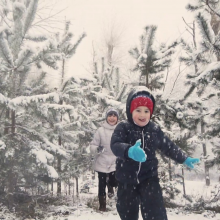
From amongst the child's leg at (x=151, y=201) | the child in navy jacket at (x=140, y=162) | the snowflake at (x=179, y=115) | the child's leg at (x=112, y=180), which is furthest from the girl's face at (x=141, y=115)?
the child's leg at (x=112, y=180)

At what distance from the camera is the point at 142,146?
2709mm

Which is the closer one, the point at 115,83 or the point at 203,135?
the point at 203,135

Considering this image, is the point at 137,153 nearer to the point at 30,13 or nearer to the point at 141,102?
the point at 141,102

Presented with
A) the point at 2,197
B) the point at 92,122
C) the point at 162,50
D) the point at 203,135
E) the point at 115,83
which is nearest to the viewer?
the point at 2,197

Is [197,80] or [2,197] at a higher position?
[197,80]

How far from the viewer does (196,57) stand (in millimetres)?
4516

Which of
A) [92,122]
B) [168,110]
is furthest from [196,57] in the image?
[92,122]

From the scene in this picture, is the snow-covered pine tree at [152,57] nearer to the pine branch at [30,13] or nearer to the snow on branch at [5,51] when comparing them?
the pine branch at [30,13]

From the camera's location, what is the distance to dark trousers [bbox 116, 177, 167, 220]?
2.44m

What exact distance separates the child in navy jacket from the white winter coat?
6.72 ft

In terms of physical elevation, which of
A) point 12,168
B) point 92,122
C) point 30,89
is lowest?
point 12,168

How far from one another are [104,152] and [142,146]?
7.64 feet

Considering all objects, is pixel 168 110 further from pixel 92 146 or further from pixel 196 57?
pixel 92 146

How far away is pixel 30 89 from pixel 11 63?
722mm
